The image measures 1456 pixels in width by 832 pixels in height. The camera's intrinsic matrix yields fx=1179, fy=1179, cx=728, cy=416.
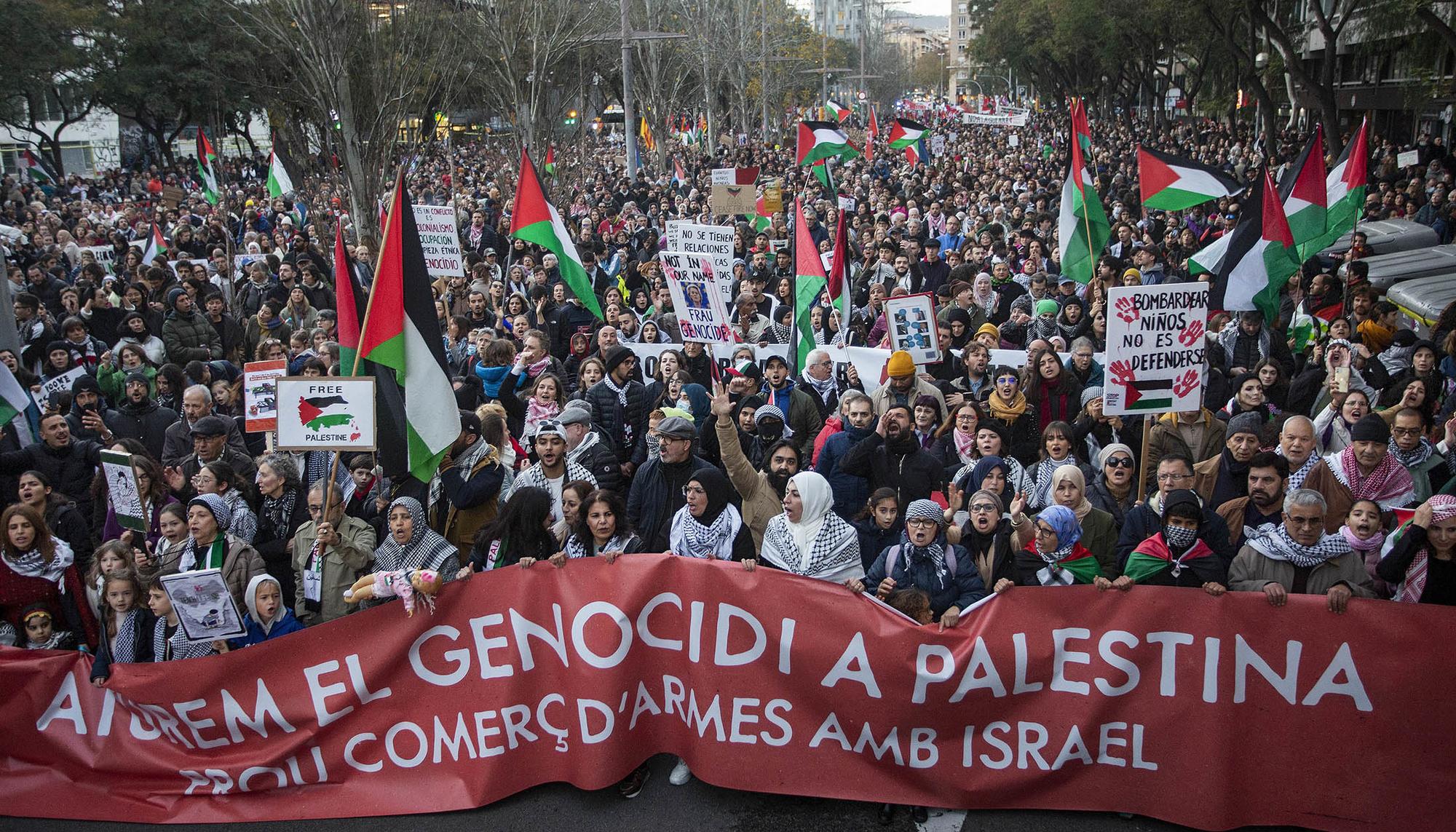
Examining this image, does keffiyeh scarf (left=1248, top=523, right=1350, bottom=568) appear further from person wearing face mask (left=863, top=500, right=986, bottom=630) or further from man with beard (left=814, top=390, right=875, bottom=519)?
man with beard (left=814, top=390, right=875, bottom=519)

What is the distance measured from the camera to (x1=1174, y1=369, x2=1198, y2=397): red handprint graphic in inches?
245

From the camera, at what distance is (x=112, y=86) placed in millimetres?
42562

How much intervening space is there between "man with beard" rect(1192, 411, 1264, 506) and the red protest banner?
6.16ft

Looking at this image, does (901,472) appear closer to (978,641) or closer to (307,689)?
(978,641)

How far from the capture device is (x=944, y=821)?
4855mm

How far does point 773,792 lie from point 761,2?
49115mm

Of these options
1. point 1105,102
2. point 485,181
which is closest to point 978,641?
point 485,181

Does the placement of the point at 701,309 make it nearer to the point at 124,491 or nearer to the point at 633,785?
the point at 124,491

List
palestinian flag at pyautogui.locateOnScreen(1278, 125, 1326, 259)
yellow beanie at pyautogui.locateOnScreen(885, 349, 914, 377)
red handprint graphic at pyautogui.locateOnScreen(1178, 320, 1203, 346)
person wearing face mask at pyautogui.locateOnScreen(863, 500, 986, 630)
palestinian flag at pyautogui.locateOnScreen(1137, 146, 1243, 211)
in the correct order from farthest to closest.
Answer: palestinian flag at pyautogui.locateOnScreen(1137, 146, 1243, 211) → palestinian flag at pyautogui.locateOnScreen(1278, 125, 1326, 259) → yellow beanie at pyautogui.locateOnScreen(885, 349, 914, 377) → red handprint graphic at pyautogui.locateOnScreen(1178, 320, 1203, 346) → person wearing face mask at pyautogui.locateOnScreen(863, 500, 986, 630)

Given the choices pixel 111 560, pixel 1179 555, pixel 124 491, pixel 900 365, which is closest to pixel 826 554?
pixel 1179 555

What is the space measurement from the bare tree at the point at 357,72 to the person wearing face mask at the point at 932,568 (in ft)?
44.1

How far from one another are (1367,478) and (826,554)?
2.98 meters

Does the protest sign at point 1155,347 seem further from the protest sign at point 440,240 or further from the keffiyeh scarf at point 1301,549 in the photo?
the protest sign at point 440,240

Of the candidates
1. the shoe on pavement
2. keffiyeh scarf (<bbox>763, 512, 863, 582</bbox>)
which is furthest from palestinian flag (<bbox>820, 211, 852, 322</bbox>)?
the shoe on pavement
